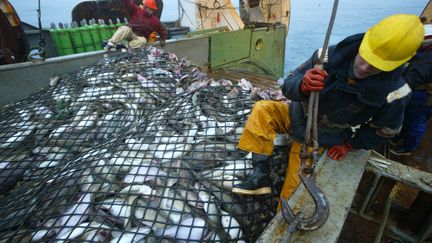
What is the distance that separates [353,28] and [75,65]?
29857 millimetres

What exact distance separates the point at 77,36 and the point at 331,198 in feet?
27.6

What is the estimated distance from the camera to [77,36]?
758cm

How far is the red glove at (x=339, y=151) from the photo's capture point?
6.77 feet

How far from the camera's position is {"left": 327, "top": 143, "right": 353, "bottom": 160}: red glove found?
2.06 meters

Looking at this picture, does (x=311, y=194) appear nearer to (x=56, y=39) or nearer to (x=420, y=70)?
(x=420, y=70)

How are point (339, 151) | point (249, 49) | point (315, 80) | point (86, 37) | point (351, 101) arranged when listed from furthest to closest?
point (249, 49)
point (86, 37)
point (339, 151)
point (351, 101)
point (315, 80)

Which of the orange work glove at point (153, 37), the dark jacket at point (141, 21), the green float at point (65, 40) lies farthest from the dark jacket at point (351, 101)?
the green float at point (65, 40)

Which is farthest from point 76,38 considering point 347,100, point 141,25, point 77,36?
point 347,100

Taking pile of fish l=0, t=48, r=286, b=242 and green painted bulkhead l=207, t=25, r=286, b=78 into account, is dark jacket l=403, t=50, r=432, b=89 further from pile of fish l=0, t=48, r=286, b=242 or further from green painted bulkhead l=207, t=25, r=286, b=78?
green painted bulkhead l=207, t=25, r=286, b=78

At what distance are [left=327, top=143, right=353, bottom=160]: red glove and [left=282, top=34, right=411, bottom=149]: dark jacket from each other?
0.18 feet

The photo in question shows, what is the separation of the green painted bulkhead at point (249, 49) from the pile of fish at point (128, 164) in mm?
4334

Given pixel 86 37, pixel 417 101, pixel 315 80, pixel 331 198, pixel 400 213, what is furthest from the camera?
pixel 86 37

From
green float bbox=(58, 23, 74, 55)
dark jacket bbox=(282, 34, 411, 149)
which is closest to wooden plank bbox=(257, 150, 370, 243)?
dark jacket bbox=(282, 34, 411, 149)

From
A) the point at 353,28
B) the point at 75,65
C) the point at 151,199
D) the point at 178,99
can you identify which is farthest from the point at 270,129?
the point at 353,28
